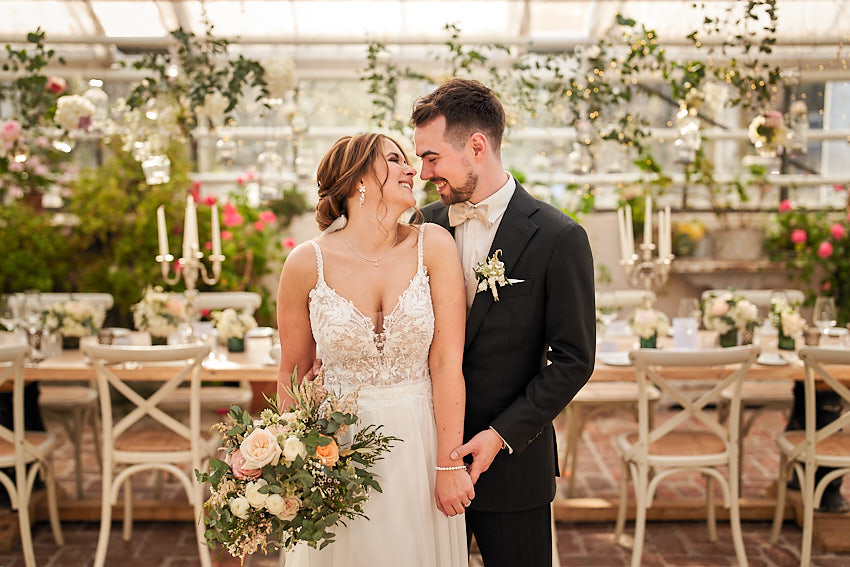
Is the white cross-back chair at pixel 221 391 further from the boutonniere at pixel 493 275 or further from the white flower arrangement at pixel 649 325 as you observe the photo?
the boutonniere at pixel 493 275

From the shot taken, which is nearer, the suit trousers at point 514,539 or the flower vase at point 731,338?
the suit trousers at point 514,539

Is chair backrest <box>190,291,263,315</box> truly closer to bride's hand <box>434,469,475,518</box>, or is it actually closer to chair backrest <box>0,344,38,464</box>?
chair backrest <box>0,344,38,464</box>

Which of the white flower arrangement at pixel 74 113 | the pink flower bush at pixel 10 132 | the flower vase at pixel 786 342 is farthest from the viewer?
the pink flower bush at pixel 10 132

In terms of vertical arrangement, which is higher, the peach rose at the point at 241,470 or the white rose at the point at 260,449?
the white rose at the point at 260,449

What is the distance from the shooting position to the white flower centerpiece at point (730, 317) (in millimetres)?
4371

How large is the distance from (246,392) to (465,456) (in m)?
2.94

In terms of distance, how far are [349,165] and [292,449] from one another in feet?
2.74

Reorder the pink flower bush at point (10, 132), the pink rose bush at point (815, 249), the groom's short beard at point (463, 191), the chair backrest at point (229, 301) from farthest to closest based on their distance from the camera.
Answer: the pink rose bush at point (815, 249) < the chair backrest at point (229, 301) < the pink flower bush at point (10, 132) < the groom's short beard at point (463, 191)

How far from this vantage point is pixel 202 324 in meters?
4.68

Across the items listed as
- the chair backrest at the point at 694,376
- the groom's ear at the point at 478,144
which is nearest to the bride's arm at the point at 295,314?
the groom's ear at the point at 478,144

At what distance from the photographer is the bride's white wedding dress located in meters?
2.29

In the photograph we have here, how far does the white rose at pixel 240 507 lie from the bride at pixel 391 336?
1.44ft

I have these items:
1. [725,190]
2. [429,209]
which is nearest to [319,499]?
[429,209]

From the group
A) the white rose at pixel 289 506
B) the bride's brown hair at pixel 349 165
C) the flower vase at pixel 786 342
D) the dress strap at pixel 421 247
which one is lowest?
the flower vase at pixel 786 342
